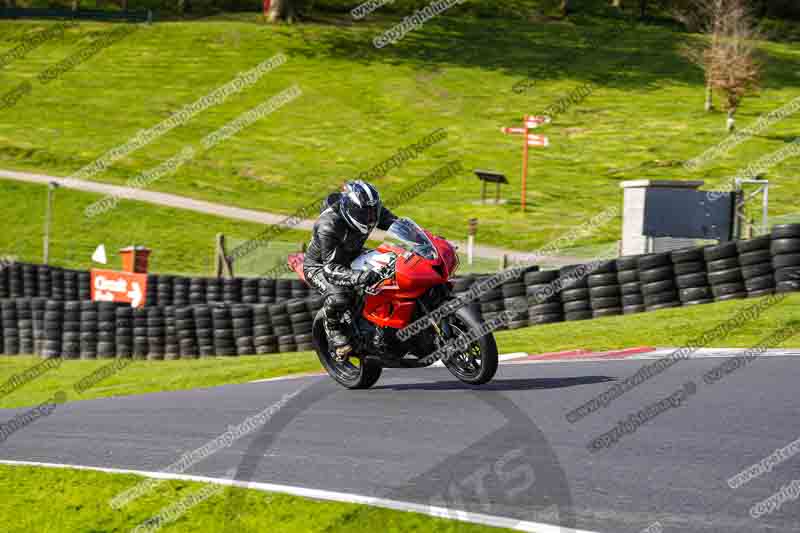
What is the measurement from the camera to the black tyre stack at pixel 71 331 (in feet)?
62.7

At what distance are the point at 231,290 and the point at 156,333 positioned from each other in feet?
13.8

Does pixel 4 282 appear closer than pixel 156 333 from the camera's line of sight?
No

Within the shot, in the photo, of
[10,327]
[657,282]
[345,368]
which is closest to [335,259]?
[345,368]

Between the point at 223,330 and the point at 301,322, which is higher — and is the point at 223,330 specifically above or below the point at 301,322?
below

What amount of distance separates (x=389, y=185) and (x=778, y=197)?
564 inches

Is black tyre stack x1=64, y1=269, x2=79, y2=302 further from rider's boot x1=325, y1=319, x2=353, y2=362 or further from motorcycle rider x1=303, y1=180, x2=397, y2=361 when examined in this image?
rider's boot x1=325, y1=319, x2=353, y2=362

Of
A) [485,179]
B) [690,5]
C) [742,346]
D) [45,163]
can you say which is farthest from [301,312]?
[690,5]

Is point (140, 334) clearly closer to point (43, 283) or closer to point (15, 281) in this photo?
point (43, 283)

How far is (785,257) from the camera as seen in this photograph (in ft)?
46.4

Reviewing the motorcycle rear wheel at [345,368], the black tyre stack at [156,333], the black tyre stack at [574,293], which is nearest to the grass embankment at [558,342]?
the black tyre stack at [574,293]

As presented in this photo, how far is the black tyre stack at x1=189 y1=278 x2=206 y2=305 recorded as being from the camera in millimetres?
22766

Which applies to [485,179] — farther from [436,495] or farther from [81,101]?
[436,495]

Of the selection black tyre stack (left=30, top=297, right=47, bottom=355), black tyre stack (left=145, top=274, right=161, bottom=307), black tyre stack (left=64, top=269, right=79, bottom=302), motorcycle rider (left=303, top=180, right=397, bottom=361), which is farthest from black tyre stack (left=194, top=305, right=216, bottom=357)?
motorcycle rider (left=303, top=180, right=397, bottom=361)

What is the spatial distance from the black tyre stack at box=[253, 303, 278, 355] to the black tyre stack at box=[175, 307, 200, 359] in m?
1.31
